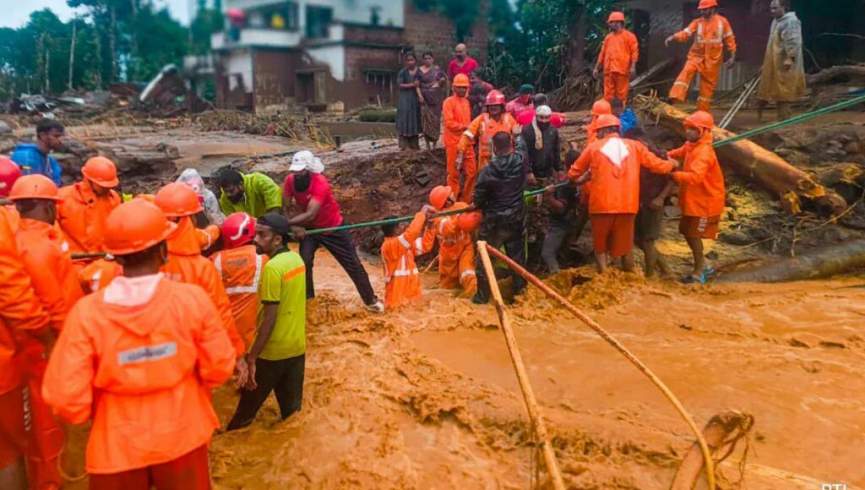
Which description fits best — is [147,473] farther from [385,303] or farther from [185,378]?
[385,303]

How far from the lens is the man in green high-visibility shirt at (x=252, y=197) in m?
5.79

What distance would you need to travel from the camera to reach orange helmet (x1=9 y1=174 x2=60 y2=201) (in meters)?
3.63

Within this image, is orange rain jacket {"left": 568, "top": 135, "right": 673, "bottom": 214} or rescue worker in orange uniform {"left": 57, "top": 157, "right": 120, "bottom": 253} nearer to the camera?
rescue worker in orange uniform {"left": 57, "top": 157, "right": 120, "bottom": 253}

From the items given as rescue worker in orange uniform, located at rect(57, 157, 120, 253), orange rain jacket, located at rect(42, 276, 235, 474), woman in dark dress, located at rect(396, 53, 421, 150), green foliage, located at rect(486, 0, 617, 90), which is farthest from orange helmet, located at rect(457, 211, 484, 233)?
green foliage, located at rect(486, 0, 617, 90)

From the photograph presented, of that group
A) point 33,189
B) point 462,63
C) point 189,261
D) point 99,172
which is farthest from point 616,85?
point 33,189

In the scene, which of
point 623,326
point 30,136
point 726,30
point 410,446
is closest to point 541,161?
point 623,326

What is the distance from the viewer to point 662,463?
143 inches

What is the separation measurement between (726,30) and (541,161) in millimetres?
3431

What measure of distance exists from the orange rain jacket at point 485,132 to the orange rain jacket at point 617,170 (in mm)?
1355

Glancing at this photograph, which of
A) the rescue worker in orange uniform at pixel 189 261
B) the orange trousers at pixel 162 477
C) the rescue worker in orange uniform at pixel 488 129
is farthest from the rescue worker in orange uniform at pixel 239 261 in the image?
the rescue worker in orange uniform at pixel 488 129

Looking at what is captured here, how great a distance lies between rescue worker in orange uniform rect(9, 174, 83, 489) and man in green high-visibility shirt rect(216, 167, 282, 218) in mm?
2089

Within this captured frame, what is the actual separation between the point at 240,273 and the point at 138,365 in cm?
165

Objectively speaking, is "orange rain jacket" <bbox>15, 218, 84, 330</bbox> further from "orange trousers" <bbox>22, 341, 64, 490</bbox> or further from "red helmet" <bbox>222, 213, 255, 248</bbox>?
"red helmet" <bbox>222, 213, 255, 248</bbox>

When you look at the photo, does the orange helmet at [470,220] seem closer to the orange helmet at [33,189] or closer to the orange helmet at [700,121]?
the orange helmet at [700,121]
